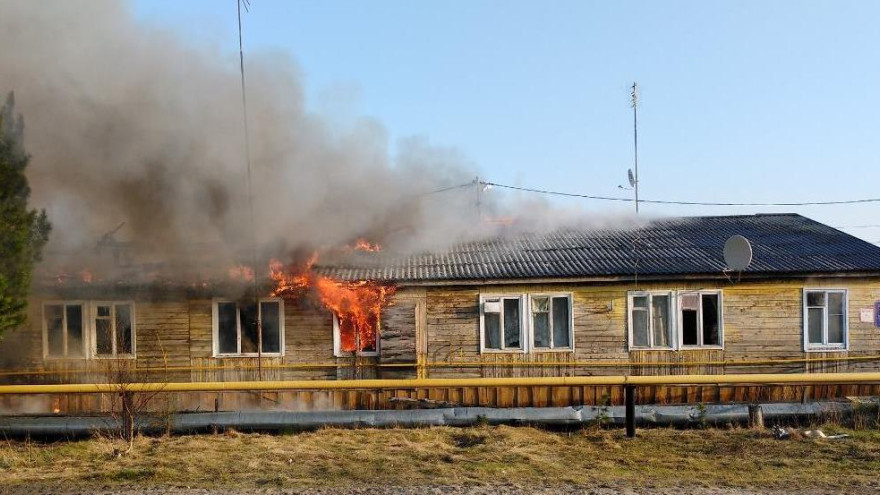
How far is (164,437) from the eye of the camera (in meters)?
11.5

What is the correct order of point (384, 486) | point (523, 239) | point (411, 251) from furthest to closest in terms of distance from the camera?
point (523, 239) < point (411, 251) < point (384, 486)

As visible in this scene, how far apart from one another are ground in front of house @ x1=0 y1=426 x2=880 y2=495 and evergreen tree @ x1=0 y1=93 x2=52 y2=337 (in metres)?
2.35

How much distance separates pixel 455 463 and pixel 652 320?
780 centimetres

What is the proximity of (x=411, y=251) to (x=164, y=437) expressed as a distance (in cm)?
787

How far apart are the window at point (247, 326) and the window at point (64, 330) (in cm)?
284

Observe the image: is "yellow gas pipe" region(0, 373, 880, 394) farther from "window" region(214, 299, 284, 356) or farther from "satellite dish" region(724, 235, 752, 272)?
"satellite dish" region(724, 235, 752, 272)

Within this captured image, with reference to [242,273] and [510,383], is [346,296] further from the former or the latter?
[510,383]

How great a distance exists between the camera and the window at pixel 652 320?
1577cm

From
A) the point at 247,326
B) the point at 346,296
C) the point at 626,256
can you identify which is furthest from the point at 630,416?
the point at 247,326

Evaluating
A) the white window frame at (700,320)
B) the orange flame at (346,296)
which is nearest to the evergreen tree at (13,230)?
the orange flame at (346,296)

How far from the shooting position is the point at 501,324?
1572 cm

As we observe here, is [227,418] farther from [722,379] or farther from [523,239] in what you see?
[523,239]

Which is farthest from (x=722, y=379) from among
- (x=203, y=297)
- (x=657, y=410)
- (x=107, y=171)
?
(x=107, y=171)

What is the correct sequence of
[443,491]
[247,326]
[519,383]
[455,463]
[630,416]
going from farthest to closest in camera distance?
1. [247,326]
2. [519,383]
3. [630,416]
4. [455,463]
5. [443,491]
